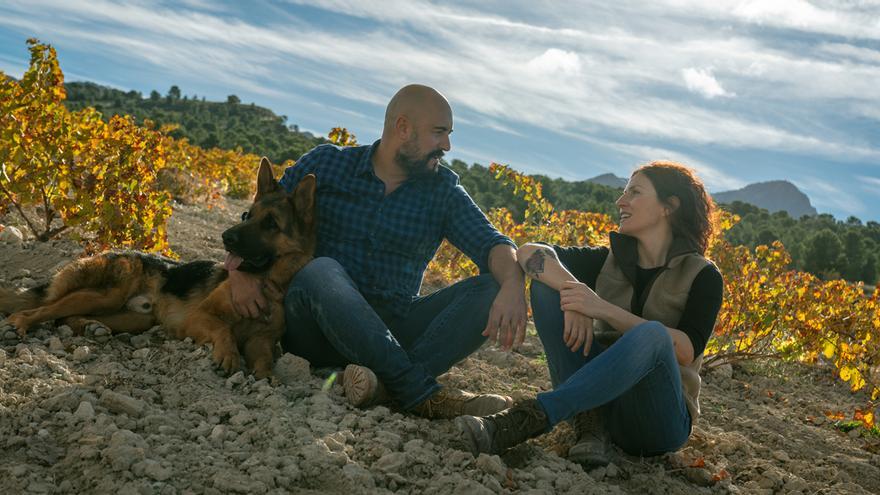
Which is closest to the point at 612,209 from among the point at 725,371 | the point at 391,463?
the point at 725,371

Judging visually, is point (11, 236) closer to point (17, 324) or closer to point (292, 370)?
point (17, 324)

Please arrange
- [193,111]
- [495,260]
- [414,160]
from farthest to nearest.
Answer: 1. [193,111]
2. [414,160]
3. [495,260]

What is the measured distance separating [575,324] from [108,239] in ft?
14.9

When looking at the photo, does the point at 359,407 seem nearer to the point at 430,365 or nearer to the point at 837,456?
the point at 430,365

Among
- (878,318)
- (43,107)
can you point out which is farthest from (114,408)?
(878,318)

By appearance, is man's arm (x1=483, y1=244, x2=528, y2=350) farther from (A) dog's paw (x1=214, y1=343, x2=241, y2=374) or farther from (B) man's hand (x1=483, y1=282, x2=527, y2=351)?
(A) dog's paw (x1=214, y1=343, x2=241, y2=374)

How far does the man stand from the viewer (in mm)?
3998

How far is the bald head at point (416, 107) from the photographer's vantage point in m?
4.20

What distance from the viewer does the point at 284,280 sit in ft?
14.0

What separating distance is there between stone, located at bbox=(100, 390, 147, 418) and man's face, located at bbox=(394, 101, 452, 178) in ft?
6.50

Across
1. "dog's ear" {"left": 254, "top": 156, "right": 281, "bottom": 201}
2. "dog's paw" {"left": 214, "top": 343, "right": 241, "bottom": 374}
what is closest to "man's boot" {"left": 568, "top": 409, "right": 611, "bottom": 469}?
"dog's paw" {"left": 214, "top": 343, "right": 241, "bottom": 374}

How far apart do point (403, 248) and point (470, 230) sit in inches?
16.2

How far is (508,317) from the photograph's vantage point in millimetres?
3809

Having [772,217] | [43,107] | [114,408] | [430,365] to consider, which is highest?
[772,217]
